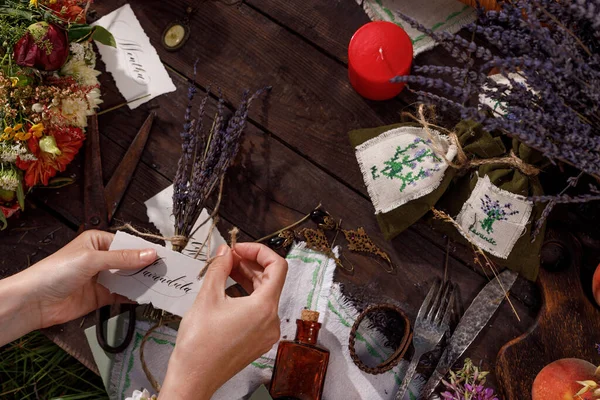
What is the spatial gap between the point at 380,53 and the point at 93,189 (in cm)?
79

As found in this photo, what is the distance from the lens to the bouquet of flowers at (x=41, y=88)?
3.94ft

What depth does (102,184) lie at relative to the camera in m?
1.42

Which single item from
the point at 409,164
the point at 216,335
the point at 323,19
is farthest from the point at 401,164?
the point at 216,335

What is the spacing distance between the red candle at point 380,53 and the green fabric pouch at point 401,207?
0.13 meters

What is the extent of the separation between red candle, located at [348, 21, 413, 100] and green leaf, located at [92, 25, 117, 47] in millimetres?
582

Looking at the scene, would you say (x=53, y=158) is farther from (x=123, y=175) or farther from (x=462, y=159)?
(x=462, y=159)

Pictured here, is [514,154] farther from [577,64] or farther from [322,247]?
[322,247]

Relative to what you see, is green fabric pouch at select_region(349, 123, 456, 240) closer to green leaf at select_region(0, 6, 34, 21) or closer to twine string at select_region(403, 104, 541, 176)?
twine string at select_region(403, 104, 541, 176)

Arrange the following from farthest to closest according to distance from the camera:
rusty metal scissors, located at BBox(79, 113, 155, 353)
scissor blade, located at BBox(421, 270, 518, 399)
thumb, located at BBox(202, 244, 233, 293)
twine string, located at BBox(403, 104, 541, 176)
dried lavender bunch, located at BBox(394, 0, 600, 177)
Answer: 1. rusty metal scissors, located at BBox(79, 113, 155, 353)
2. scissor blade, located at BBox(421, 270, 518, 399)
3. twine string, located at BBox(403, 104, 541, 176)
4. thumb, located at BBox(202, 244, 233, 293)
5. dried lavender bunch, located at BBox(394, 0, 600, 177)

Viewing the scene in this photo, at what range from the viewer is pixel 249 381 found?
1398mm

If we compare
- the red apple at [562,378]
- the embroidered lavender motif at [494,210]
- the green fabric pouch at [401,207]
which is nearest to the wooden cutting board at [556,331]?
the red apple at [562,378]

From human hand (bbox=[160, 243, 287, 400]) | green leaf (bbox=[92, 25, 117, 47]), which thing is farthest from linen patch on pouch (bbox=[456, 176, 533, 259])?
green leaf (bbox=[92, 25, 117, 47])

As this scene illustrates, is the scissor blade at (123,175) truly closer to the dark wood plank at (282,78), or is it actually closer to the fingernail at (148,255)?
the dark wood plank at (282,78)

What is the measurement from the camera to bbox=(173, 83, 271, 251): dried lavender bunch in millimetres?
1287
